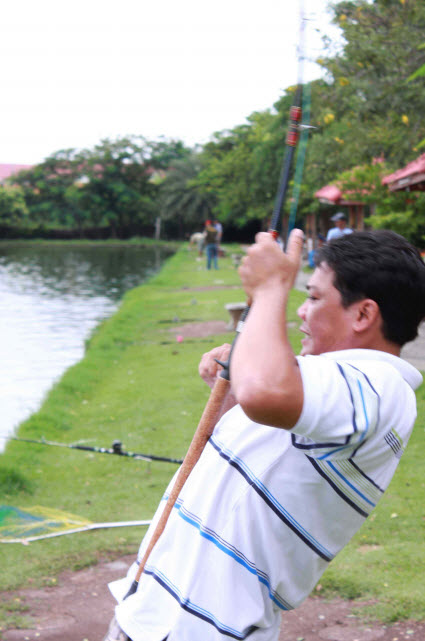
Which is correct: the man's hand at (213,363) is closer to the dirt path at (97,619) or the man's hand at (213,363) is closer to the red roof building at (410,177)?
the dirt path at (97,619)

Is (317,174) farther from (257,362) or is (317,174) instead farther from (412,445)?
(257,362)

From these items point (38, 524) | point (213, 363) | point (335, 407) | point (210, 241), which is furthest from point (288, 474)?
point (210, 241)

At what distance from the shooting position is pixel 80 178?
222ft

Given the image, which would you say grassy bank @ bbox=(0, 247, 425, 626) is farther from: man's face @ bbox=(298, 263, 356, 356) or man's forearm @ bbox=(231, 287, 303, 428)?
man's forearm @ bbox=(231, 287, 303, 428)

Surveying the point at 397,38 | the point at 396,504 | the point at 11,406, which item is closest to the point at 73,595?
the point at 396,504

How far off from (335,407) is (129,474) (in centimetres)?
549

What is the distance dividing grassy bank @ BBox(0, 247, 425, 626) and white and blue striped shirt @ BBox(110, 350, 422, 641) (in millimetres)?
2458

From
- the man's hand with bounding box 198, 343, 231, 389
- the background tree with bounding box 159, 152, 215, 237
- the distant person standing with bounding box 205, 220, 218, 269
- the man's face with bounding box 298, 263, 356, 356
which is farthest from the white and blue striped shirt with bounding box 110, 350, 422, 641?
the background tree with bounding box 159, 152, 215, 237

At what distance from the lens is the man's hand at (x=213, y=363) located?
2.05m

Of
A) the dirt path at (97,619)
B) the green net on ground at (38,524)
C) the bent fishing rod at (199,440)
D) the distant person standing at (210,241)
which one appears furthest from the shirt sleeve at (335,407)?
the distant person standing at (210,241)

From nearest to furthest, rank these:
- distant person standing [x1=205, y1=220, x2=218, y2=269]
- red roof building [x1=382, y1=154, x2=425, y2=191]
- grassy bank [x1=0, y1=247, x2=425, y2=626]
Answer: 1. grassy bank [x1=0, y1=247, x2=425, y2=626]
2. red roof building [x1=382, y1=154, x2=425, y2=191]
3. distant person standing [x1=205, y1=220, x2=218, y2=269]

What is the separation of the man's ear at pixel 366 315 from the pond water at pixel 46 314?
21.3 feet

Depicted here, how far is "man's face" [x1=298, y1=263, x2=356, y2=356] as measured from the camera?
1.65 m

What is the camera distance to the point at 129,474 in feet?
21.7
